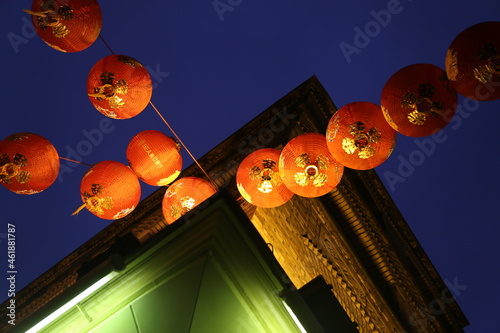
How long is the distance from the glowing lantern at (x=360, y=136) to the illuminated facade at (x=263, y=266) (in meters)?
1.56

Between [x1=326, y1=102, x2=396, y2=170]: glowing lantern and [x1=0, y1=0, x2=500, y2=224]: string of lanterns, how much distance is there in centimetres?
1

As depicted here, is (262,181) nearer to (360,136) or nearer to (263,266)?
(360,136)

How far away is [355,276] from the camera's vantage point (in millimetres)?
11141

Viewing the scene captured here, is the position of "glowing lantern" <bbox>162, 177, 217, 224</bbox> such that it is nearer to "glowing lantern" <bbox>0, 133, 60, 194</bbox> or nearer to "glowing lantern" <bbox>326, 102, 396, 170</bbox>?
"glowing lantern" <bbox>0, 133, 60, 194</bbox>

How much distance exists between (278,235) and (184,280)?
16.6 feet

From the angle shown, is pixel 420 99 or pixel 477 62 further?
pixel 420 99

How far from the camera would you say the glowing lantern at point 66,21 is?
7.42m

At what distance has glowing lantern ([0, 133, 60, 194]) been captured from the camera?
7.49 meters

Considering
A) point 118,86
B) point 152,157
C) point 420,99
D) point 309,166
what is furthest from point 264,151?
point 420,99

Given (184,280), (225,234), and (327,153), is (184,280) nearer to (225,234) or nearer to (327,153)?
(225,234)

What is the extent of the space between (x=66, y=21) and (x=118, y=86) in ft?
3.66

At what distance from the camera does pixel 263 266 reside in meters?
5.08

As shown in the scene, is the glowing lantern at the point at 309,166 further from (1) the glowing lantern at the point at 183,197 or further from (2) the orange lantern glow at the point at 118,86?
(2) the orange lantern glow at the point at 118,86

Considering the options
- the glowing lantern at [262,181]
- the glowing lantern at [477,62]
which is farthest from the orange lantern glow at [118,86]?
the glowing lantern at [477,62]
